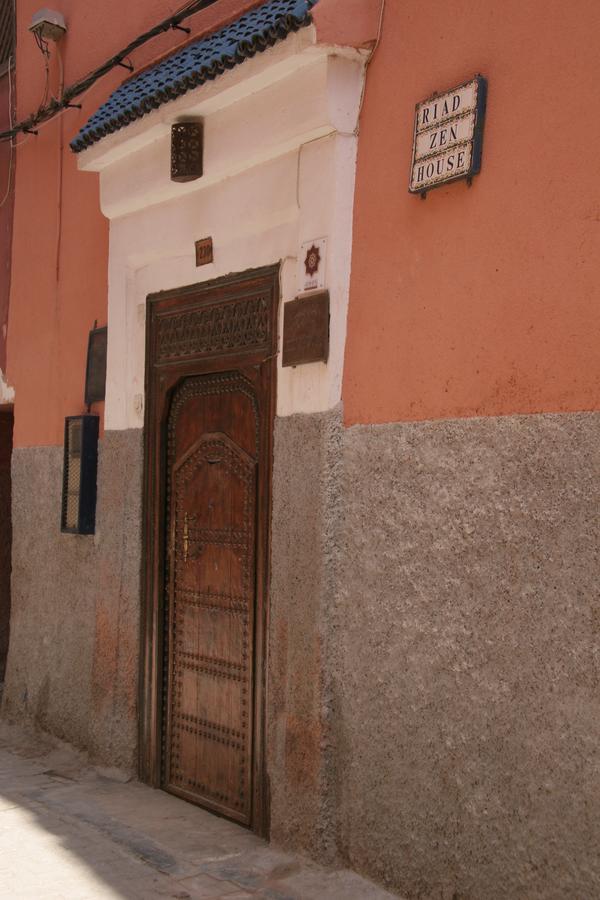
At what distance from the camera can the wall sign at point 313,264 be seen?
4.32 meters

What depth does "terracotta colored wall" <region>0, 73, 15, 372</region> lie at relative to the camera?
7457 mm

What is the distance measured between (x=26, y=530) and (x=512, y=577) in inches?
163

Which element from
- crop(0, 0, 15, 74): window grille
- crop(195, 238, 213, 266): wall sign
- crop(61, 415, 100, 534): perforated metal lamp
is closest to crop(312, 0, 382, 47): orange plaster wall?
crop(195, 238, 213, 266): wall sign

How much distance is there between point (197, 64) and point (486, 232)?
1.80m

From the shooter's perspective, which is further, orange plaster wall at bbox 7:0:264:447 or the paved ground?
orange plaster wall at bbox 7:0:264:447

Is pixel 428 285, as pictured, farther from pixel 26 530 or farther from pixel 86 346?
pixel 26 530

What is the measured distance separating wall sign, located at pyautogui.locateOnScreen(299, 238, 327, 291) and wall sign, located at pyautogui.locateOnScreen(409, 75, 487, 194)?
1.74 feet

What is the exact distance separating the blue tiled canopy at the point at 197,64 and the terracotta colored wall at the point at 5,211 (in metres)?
1.81

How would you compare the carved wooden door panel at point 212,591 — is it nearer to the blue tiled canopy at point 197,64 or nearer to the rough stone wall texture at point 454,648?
the rough stone wall texture at point 454,648

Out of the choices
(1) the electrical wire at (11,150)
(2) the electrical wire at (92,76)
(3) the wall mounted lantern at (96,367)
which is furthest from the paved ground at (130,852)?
(1) the electrical wire at (11,150)

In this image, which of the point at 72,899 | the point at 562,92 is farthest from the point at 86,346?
the point at 562,92

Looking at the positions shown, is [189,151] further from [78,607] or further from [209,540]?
[78,607]

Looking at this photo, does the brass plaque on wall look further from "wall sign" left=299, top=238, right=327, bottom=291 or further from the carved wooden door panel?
the carved wooden door panel

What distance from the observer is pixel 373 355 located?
4.08m
